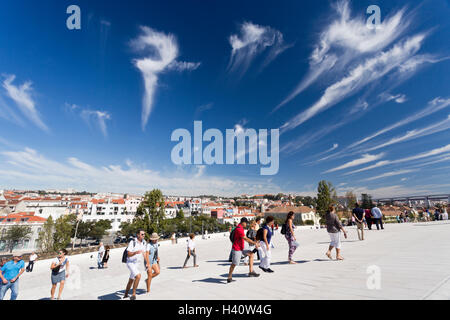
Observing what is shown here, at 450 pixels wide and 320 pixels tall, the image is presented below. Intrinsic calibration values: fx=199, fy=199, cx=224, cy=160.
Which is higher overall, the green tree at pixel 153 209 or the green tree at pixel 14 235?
the green tree at pixel 153 209

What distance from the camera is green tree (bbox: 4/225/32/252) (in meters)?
56.9

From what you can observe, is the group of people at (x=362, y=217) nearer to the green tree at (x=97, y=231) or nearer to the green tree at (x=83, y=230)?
the green tree at (x=97, y=231)

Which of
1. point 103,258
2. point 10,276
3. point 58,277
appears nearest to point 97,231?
point 103,258

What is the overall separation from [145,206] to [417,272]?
132 feet

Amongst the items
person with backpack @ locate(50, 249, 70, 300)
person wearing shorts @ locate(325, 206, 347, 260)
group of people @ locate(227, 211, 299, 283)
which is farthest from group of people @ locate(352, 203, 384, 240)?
person with backpack @ locate(50, 249, 70, 300)

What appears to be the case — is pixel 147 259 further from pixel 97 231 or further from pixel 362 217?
pixel 97 231

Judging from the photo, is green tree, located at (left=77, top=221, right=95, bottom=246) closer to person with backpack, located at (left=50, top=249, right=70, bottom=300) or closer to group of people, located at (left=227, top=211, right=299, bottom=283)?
person with backpack, located at (left=50, top=249, right=70, bottom=300)

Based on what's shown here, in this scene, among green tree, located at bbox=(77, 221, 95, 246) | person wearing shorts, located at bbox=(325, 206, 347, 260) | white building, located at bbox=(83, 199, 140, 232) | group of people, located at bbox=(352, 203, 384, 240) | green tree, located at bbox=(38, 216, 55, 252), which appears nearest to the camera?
person wearing shorts, located at bbox=(325, 206, 347, 260)

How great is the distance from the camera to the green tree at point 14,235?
5691cm

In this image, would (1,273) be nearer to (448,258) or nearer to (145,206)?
(448,258)

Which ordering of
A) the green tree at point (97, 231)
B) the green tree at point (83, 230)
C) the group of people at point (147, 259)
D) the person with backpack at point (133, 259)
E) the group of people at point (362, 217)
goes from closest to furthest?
1. the person with backpack at point (133, 259)
2. the group of people at point (147, 259)
3. the group of people at point (362, 217)
4. the green tree at point (83, 230)
5. the green tree at point (97, 231)

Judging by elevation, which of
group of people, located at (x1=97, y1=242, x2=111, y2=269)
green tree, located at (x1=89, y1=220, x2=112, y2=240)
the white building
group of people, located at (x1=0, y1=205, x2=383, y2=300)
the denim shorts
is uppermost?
group of people, located at (x1=0, y1=205, x2=383, y2=300)

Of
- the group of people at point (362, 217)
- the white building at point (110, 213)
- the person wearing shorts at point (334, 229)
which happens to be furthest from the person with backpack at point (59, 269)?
the white building at point (110, 213)
